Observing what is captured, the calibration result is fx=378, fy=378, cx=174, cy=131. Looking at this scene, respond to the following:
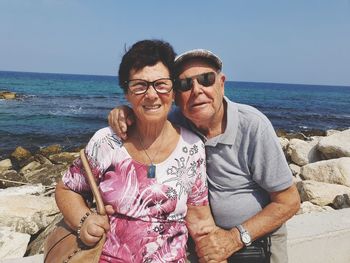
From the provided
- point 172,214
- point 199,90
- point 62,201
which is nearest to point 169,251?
point 172,214

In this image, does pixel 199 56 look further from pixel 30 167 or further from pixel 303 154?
pixel 30 167

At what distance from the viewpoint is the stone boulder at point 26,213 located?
4.98m

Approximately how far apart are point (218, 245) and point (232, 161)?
0.59 m

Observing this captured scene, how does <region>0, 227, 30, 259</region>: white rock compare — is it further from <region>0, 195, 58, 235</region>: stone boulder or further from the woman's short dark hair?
the woman's short dark hair

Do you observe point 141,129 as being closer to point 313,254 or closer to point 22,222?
point 313,254

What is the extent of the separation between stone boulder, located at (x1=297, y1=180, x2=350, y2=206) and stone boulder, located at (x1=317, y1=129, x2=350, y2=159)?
5.96ft

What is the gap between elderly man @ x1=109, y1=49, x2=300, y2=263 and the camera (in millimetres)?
2549

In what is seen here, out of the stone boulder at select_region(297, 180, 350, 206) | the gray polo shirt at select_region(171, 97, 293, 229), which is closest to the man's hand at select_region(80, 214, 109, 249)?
the gray polo shirt at select_region(171, 97, 293, 229)

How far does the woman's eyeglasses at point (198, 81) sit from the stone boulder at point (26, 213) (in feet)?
11.3

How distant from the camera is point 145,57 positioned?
7.98 feet

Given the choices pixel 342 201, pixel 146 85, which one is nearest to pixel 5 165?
pixel 342 201

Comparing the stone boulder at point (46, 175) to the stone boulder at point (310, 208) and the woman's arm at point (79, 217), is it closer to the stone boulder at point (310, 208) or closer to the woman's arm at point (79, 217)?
the stone boulder at point (310, 208)

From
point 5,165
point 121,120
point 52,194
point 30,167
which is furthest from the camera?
point 30,167

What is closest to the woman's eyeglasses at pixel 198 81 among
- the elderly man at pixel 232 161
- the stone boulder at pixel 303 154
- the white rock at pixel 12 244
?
the elderly man at pixel 232 161
